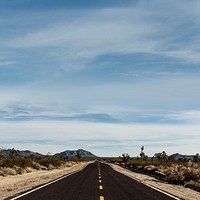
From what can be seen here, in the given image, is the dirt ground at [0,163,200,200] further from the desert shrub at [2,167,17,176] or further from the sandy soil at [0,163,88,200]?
the desert shrub at [2,167,17,176]

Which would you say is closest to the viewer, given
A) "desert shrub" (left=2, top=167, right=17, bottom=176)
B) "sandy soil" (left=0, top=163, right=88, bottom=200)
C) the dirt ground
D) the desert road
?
the desert road

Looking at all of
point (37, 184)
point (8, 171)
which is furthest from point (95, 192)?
point (8, 171)

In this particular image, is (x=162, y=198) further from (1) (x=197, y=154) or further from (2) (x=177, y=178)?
(1) (x=197, y=154)

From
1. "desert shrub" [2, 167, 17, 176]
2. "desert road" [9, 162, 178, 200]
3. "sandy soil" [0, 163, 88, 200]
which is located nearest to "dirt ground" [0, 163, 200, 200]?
"sandy soil" [0, 163, 88, 200]

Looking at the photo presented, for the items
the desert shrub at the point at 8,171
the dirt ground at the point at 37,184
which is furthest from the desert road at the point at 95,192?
the desert shrub at the point at 8,171

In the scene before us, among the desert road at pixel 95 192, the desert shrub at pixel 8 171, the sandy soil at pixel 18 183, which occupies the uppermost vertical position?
the desert shrub at pixel 8 171

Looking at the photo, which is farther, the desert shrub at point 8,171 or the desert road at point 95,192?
the desert shrub at point 8,171

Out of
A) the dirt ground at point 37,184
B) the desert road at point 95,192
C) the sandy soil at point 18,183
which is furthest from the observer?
the sandy soil at point 18,183

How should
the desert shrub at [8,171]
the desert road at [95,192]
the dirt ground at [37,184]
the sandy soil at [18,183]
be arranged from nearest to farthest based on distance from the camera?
1. the desert road at [95,192]
2. the dirt ground at [37,184]
3. the sandy soil at [18,183]
4. the desert shrub at [8,171]

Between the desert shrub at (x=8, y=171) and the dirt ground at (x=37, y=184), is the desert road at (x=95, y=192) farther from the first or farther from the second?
the desert shrub at (x=8, y=171)

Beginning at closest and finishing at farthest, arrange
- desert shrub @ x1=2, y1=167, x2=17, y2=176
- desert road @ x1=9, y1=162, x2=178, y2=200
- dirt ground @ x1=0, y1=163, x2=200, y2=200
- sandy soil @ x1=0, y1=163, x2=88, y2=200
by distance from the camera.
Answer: desert road @ x1=9, y1=162, x2=178, y2=200
dirt ground @ x1=0, y1=163, x2=200, y2=200
sandy soil @ x1=0, y1=163, x2=88, y2=200
desert shrub @ x1=2, y1=167, x2=17, y2=176

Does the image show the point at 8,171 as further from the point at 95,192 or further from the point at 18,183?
the point at 95,192

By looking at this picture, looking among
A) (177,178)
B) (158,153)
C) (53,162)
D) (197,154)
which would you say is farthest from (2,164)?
(197,154)

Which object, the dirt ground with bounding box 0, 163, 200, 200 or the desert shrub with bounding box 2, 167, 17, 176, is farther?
the desert shrub with bounding box 2, 167, 17, 176
